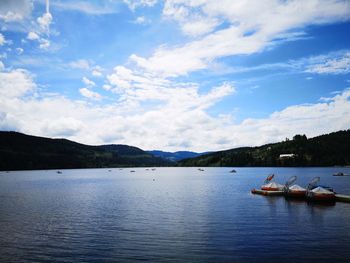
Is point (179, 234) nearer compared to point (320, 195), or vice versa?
point (179, 234)

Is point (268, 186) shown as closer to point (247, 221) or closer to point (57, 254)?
point (247, 221)

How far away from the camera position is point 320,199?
71312mm

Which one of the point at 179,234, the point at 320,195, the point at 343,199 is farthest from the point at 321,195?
the point at 179,234

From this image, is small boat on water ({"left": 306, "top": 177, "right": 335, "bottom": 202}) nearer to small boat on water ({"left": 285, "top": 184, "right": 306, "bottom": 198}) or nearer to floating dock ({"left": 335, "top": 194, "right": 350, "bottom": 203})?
floating dock ({"left": 335, "top": 194, "right": 350, "bottom": 203})

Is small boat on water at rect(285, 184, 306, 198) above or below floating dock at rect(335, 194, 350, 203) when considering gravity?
above

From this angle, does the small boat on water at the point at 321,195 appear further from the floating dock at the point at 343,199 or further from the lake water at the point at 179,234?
the lake water at the point at 179,234

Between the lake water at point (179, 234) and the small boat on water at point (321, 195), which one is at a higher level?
the small boat on water at point (321, 195)

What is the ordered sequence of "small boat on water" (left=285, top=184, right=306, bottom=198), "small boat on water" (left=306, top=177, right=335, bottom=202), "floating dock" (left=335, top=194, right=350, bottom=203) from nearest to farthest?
"small boat on water" (left=306, top=177, right=335, bottom=202), "floating dock" (left=335, top=194, right=350, bottom=203), "small boat on water" (left=285, top=184, right=306, bottom=198)

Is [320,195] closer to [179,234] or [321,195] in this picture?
[321,195]

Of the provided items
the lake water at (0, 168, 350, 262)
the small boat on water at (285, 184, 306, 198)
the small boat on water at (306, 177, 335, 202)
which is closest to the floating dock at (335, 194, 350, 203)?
the small boat on water at (306, 177, 335, 202)

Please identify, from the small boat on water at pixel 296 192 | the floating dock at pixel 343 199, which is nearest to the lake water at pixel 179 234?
the floating dock at pixel 343 199

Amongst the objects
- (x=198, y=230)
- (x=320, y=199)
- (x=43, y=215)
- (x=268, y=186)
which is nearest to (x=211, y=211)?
(x=198, y=230)

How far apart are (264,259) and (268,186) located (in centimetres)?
6888

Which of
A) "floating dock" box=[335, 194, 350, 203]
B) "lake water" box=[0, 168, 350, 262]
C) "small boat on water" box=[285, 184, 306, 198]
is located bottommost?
"lake water" box=[0, 168, 350, 262]
